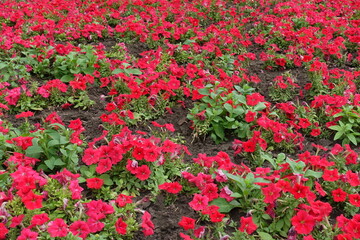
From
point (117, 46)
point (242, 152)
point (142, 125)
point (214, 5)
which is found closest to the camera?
point (242, 152)

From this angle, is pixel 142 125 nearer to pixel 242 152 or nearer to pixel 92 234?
pixel 242 152

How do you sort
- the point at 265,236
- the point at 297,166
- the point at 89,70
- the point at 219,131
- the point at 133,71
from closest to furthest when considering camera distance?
the point at 265,236, the point at 297,166, the point at 219,131, the point at 133,71, the point at 89,70

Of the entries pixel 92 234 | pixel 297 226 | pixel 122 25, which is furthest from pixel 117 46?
pixel 297 226

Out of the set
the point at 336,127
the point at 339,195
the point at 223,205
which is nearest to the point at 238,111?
the point at 336,127

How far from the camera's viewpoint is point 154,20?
7.79 metres

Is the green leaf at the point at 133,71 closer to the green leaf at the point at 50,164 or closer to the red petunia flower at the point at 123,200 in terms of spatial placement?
the green leaf at the point at 50,164

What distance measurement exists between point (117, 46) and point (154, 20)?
1.40 metres

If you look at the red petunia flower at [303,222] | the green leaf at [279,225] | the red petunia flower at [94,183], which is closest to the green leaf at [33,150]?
the red petunia flower at [94,183]

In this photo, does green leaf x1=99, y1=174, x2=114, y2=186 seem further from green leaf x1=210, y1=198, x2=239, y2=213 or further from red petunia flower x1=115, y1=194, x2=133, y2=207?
green leaf x1=210, y1=198, x2=239, y2=213

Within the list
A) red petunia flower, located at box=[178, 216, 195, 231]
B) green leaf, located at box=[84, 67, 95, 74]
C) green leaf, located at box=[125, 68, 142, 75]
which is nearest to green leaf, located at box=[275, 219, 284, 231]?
red petunia flower, located at box=[178, 216, 195, 231]

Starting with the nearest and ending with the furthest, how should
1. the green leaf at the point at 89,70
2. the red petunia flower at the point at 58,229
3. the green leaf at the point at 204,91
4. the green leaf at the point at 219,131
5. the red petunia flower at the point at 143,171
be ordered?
1. the red petunia flower at the point at 58,229
2. the red petunia flower at the point at 143,171
3. the green leaf at the point at 219,131
4. the green leaf at the point at 204,91
5. the green leaf at the point at 89,70

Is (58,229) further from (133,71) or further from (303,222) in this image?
(133,71)

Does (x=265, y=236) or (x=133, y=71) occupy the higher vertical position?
(x=133, y=71)

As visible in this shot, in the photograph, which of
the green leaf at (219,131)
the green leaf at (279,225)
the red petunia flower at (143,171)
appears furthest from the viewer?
the green leaf at (219,131)
